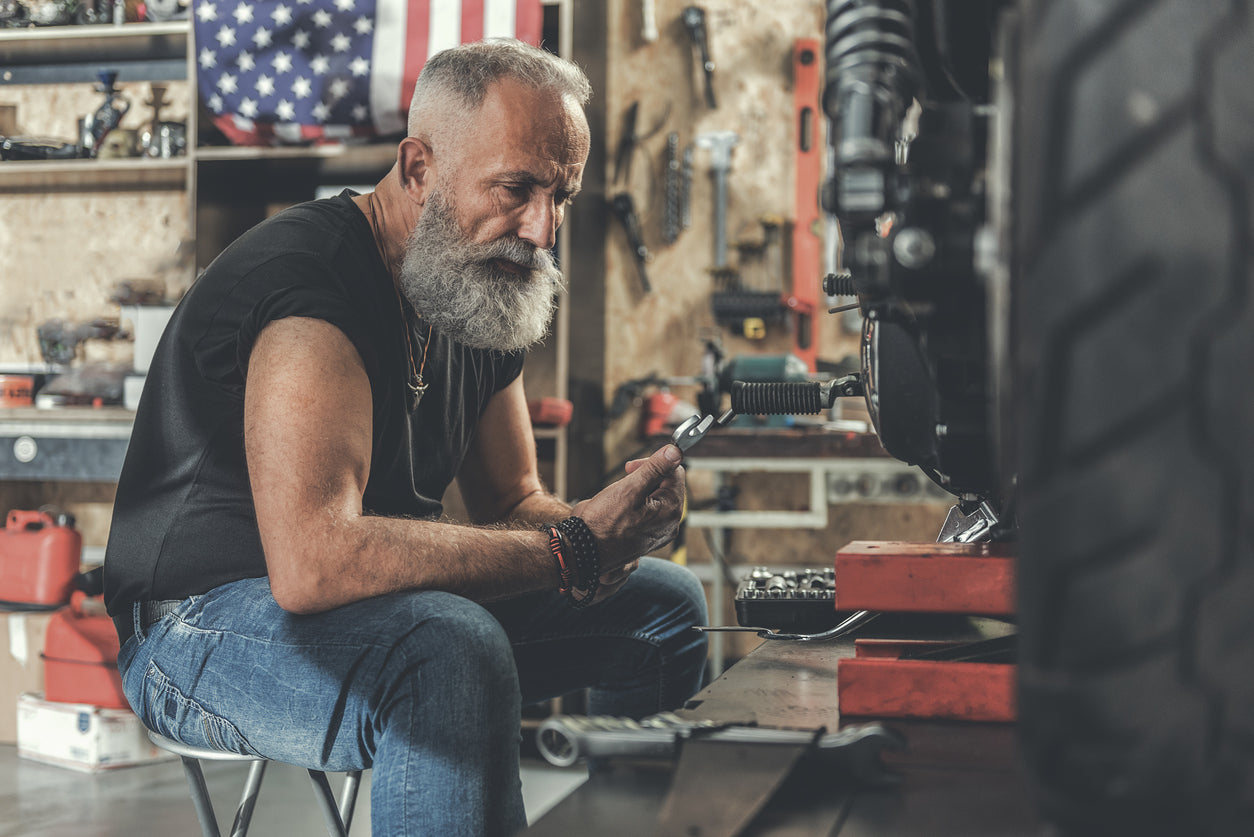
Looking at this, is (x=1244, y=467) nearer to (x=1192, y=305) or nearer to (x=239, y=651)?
(x=1192, y=305)

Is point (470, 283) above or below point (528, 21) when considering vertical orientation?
below

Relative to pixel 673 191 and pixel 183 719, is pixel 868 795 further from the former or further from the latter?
pixel 673 191

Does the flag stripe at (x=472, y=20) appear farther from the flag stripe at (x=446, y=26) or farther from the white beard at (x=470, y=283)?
the white beard at (x=470, y=283)

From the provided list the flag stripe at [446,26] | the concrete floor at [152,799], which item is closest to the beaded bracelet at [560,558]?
the concrete floor at [152,799]

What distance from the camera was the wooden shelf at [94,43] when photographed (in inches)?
126

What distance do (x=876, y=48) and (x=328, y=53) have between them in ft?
8.54

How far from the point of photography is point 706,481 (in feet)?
11.1

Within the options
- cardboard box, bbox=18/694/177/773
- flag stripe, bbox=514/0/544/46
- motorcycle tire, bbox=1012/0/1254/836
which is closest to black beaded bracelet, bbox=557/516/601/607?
motorcycle tire, bbox=1012/0/1254/836

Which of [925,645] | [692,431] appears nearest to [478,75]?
[692,431]

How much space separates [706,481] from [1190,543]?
2.97 m

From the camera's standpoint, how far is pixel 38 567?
2.64 meters

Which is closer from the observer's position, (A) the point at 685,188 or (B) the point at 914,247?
(B) the point at 914,247

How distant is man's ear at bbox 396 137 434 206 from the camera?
1.32 m

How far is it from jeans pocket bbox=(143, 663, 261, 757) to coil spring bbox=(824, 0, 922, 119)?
32.9 inches
